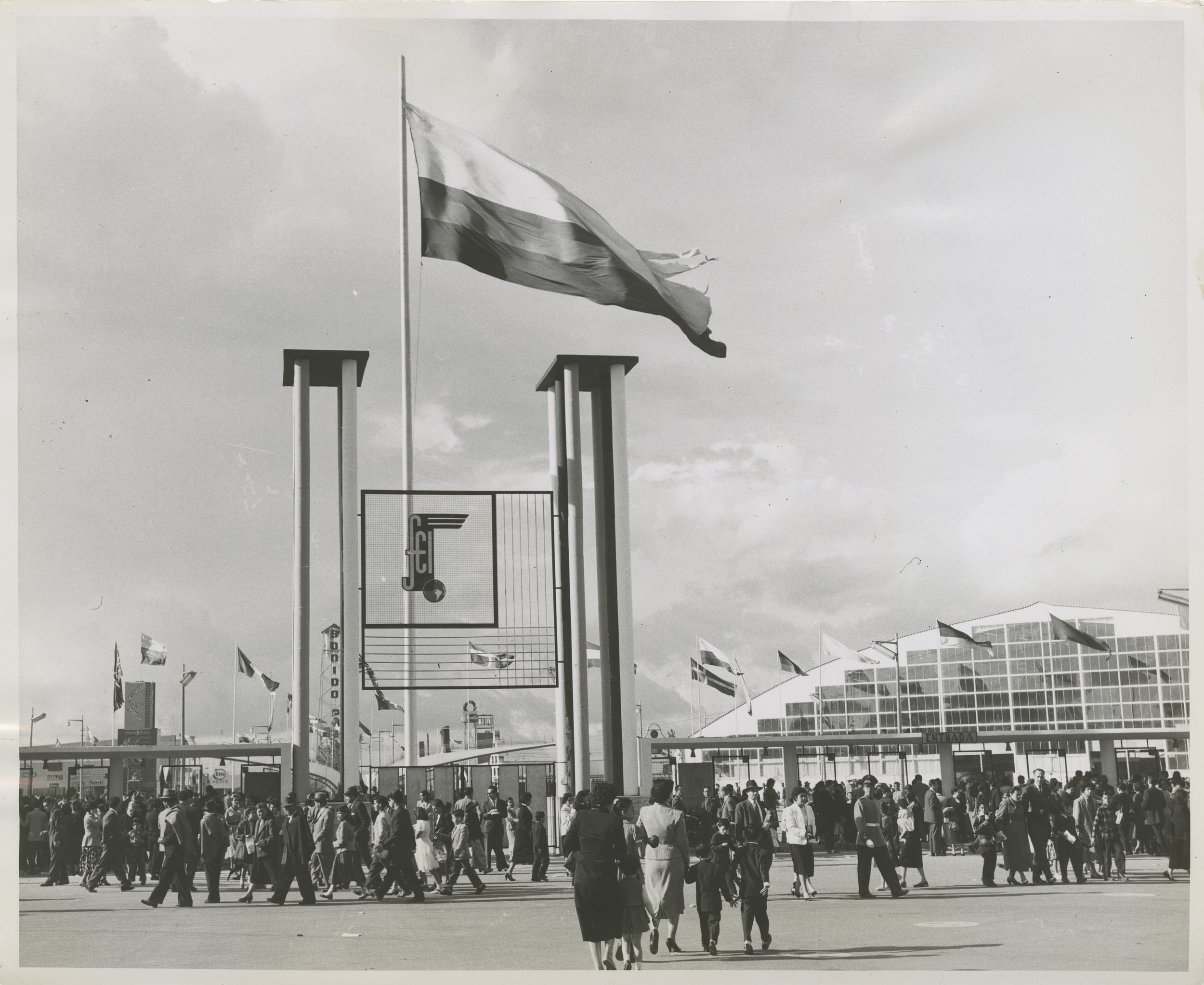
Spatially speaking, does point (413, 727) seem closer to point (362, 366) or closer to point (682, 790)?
point (362, 366)

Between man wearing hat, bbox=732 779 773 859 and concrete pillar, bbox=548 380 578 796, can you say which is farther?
concrete pillar, bbox=548 380 578 796

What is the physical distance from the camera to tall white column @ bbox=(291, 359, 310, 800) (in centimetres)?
1650

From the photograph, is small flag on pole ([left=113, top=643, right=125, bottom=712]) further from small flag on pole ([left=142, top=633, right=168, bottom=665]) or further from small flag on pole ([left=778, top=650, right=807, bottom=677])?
small flag on pole ([left=778, top=650, right=807, bottom=677])

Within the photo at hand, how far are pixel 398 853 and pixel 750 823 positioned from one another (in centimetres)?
443

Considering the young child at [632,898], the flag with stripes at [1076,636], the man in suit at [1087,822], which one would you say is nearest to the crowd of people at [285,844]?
the young child at [632,898]

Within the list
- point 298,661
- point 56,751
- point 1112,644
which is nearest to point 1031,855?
point 298,661

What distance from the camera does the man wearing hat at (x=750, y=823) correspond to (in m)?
12.1

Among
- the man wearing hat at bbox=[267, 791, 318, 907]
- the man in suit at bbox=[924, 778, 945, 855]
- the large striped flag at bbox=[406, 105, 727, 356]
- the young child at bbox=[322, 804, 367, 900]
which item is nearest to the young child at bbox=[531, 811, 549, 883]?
the young child at bbox=[322, 804, 367, 900]

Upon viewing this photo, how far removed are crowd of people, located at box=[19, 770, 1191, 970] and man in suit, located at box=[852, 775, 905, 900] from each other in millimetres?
29

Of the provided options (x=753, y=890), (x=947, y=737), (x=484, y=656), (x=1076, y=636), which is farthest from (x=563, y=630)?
(x=1076, y=636)

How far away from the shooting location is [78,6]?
12.0 meters

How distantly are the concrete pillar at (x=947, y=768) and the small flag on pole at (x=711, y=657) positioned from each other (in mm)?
8149

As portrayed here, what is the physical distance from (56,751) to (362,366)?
329 inches

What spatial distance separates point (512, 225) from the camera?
14.7 m
